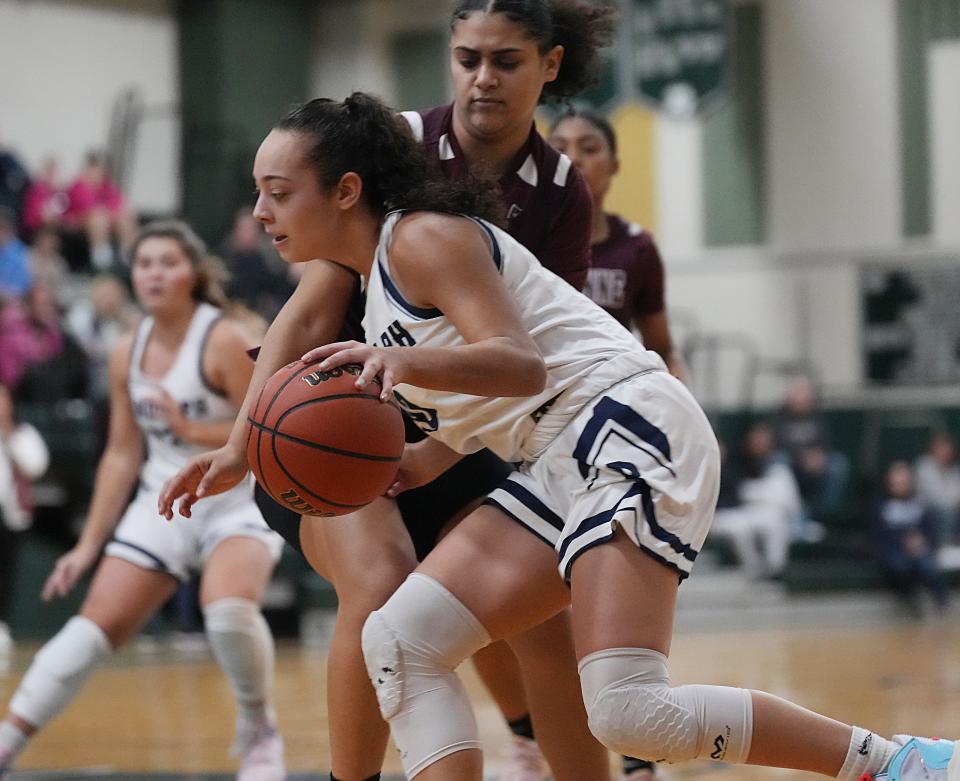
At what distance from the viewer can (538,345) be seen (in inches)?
119

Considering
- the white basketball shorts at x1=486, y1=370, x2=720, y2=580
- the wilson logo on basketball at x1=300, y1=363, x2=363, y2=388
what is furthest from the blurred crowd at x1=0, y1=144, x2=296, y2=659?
the wilson logo on basketball at x1=300, y1=363, x2=363, y2=388

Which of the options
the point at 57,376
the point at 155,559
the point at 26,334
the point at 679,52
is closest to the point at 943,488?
the point at 679,52

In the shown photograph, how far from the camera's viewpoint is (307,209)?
297cm

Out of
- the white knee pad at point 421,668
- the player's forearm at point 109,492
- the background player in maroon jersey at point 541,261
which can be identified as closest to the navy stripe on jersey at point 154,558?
the player's forearm at point 109,492

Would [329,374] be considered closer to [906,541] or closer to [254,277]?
[254,277]

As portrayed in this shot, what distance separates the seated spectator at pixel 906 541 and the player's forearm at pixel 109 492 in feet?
27.0

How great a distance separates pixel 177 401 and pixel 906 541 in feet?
27.5

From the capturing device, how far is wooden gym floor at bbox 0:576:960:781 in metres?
5.07

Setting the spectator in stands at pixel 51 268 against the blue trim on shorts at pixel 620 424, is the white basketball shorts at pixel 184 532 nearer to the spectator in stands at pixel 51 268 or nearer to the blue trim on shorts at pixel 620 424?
the blue trim on shorts at pixel 620 424

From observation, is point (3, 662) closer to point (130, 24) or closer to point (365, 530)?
point (365, 530)

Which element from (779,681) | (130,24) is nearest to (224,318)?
(779,681)

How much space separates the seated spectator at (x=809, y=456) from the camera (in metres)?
13.0

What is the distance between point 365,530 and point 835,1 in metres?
13.5

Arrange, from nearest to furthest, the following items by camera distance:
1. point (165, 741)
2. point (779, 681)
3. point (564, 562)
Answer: point (564, 562) → point (165, 741) → point (779, 681)
